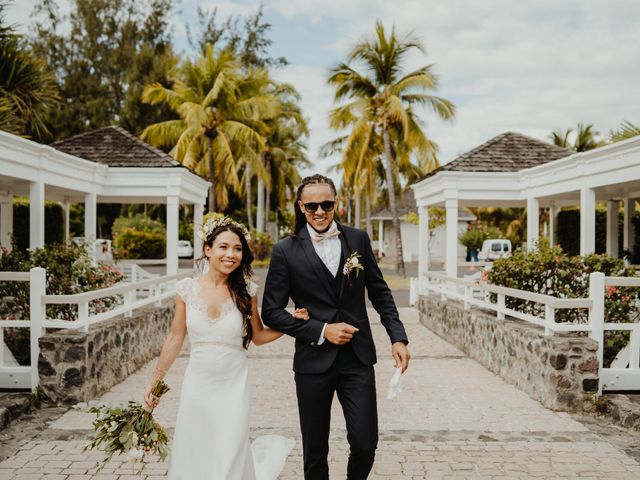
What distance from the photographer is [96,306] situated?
9.10 metres

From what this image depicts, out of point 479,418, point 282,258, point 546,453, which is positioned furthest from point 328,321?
point 479,418

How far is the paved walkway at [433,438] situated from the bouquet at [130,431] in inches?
55.3

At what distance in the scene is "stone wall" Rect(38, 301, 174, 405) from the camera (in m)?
6.84

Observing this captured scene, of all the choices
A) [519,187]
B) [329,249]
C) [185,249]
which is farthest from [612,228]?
[185,249]

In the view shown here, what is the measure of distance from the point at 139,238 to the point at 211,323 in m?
35.8

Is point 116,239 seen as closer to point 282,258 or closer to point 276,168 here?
point 276,168

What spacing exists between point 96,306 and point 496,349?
548cm

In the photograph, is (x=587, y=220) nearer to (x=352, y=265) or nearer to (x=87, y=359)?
(x=87, y=359)

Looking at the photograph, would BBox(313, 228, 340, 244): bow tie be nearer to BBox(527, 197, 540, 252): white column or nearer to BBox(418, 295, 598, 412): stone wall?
BBox(418, 295, 598, 412): stone wall

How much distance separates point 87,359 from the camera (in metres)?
7.07

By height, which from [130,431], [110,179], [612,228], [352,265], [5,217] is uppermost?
[110,179]

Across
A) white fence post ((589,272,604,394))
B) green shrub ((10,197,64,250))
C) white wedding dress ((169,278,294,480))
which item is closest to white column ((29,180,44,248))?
white wedding dress ((169,278,294,480))

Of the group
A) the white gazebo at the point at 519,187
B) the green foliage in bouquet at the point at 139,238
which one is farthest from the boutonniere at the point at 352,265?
the green foliage in bouquet at the point at 139,238

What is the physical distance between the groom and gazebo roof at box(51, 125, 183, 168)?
41.9ft
